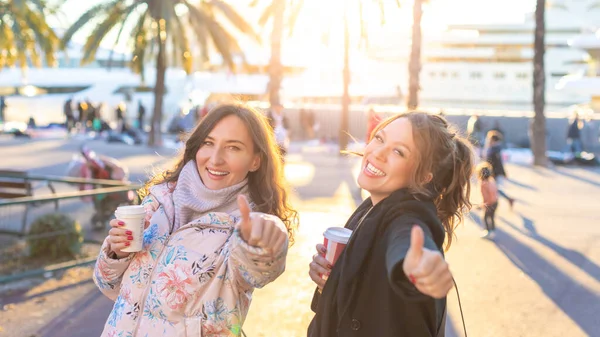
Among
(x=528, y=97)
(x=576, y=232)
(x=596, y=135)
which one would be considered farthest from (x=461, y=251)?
(x=528, y=97)

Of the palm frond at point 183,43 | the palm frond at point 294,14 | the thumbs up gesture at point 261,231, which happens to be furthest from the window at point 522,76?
the thumbs up gesture at point 261,231

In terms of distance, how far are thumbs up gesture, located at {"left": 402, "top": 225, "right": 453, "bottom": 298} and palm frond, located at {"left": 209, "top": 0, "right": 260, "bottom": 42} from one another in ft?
67.0

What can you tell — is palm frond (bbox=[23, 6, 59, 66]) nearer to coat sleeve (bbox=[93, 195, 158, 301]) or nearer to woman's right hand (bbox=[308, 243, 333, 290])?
coat sleeve (bbox=[93, 195, 158, 301])

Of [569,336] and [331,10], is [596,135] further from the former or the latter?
[569,336]

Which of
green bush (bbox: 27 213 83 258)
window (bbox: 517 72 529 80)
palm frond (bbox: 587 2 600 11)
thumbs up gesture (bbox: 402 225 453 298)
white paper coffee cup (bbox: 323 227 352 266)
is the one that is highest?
palm frond (bbox: 587 2 600 11)

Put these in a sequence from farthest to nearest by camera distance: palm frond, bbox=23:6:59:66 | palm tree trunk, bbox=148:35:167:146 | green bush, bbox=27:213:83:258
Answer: palm tree trunk, bbox=148:35:167:146 → palm frond, bbox=23:6:59:66 → green bush, bbox=27:213:83:258

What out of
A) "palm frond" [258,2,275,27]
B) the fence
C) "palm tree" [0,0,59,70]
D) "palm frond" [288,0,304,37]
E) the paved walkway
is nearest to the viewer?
the paved walkway

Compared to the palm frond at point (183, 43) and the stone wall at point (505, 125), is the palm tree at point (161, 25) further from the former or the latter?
the stone wall at point (505, 125)

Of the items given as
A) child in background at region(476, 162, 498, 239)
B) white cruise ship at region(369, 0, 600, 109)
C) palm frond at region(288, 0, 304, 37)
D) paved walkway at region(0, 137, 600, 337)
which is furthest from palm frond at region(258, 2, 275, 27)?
white cruise ship at region(369, 0, 600, 109)

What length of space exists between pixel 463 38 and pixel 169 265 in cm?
7061

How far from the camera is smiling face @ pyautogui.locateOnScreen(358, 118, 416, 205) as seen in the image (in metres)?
2.31

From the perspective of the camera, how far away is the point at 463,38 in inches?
2734

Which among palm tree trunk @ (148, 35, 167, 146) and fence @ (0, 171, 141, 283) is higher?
palm tree trunk @ (148, 35, 167, 146)

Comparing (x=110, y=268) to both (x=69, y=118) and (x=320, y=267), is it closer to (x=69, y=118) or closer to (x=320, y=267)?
(x=320, y=267)
